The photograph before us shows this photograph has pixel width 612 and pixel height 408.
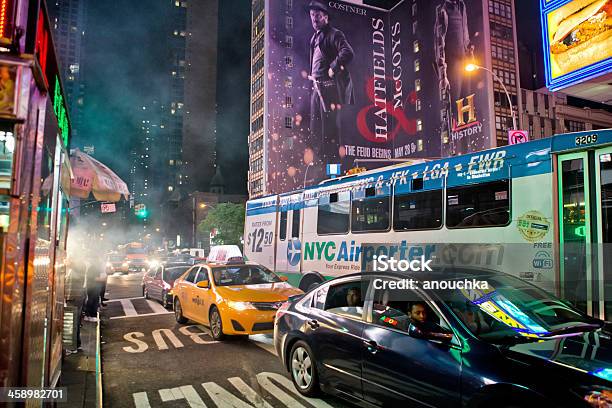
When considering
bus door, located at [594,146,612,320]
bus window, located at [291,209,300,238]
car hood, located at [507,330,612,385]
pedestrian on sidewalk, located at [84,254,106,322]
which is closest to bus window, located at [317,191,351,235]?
bus window, located at [291,209,300,238]

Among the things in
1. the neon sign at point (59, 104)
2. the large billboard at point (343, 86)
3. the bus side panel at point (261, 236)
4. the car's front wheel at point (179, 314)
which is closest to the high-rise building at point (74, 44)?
the large billboard at point (343, 86)

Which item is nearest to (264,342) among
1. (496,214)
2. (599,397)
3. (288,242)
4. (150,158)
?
(288,242)

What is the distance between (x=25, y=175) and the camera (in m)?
2.57

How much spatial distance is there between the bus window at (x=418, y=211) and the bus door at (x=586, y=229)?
227cm

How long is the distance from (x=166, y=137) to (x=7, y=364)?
162367mm

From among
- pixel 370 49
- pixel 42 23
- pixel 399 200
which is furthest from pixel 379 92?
pixel 42 23

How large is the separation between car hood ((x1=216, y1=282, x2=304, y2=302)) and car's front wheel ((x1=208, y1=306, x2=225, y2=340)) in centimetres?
41

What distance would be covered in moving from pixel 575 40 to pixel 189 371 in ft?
58.2

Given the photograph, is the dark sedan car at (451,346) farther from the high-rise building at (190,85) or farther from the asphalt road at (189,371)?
the high-rise building at (190,85)

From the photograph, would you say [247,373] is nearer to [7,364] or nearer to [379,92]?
[7,364]

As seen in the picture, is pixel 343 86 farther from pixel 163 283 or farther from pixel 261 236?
pixel 163 283

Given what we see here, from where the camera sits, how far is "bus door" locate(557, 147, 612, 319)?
5.53 meters

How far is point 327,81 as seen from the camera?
75.2 metres

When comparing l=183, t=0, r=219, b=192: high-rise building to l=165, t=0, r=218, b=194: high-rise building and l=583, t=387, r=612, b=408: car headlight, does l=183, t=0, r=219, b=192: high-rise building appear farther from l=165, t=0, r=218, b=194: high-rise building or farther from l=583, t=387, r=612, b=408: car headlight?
l=583, t=387, r=612, b=408: car headlight
